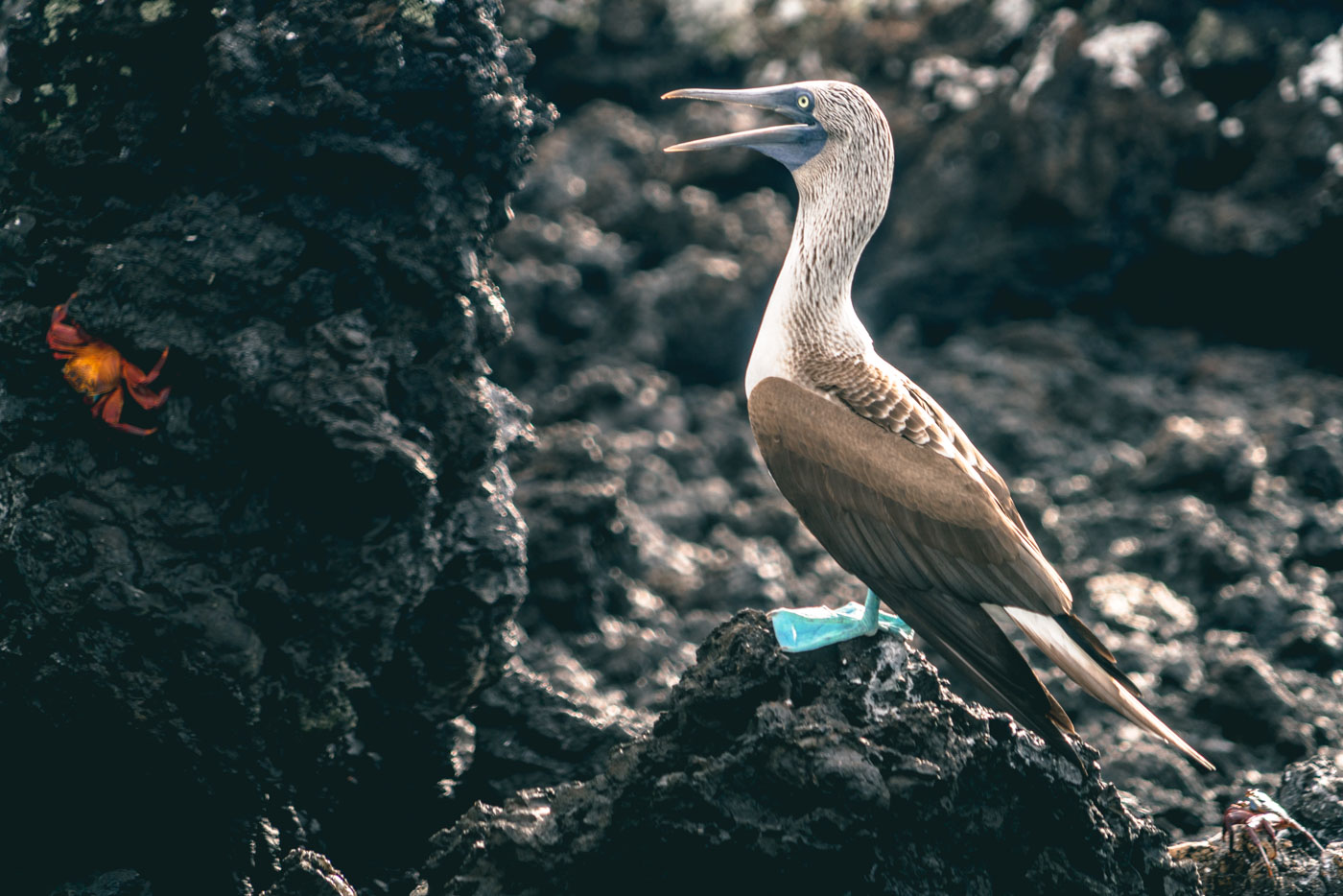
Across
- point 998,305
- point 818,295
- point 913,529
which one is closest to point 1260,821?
point 913,529

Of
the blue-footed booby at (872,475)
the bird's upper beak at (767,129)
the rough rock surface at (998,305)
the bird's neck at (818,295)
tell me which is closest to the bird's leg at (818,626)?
the blue-footed booby at (872,475)

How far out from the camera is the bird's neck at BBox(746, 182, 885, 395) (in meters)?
4.74

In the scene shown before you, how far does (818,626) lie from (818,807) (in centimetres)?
66

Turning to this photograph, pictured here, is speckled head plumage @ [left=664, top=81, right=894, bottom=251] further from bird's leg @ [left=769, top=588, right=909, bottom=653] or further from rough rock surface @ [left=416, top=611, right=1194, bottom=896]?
rough rock surface @ [left=416, top=611, right=1194, bottom=896]

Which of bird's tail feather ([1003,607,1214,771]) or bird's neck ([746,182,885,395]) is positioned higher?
bird's neck ([746,182,885,395])

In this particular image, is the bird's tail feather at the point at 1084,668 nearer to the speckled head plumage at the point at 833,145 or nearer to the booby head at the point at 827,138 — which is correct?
the speckled head plumage at the point at 833,145

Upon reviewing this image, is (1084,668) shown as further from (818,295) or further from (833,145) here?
(833,145)

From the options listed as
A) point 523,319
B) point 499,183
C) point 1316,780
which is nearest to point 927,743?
point 1316,780

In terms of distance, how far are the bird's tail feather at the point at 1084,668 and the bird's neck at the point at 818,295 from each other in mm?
1299

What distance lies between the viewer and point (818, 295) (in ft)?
15.8

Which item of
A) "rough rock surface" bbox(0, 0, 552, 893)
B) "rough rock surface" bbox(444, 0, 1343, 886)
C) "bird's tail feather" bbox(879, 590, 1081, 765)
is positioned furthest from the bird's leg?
"rough rock surface" bbox(444, 0, 1343, 886)

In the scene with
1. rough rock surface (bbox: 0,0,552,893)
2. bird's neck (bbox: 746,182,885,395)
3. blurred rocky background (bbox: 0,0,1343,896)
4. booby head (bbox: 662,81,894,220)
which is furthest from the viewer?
booby head (bbox: 662,81,894,220)

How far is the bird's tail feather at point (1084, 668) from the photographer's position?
3955 mm

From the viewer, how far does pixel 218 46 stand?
13.7 feet
